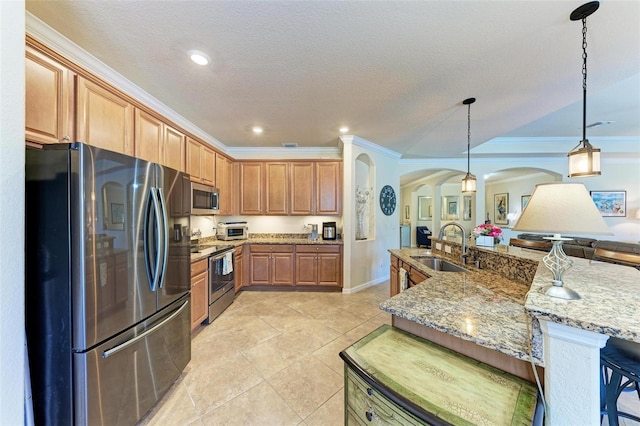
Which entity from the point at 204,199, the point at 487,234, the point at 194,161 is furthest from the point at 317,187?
the point at 487,234

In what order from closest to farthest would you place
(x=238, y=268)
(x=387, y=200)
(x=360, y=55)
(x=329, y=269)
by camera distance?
(x=360, y=55), (x=238, y=268), (x=329, y=269), (x=387, y=200)

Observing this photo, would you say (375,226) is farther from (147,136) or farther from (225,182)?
(147,136)

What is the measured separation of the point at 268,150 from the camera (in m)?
4.50

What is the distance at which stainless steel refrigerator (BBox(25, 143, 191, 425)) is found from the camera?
1.18 m

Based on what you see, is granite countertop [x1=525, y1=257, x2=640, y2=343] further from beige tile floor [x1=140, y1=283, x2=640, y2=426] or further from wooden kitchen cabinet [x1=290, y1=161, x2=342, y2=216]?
wooden kitchen cabinet [x1=290, y1=161, x2=342, y2=216]

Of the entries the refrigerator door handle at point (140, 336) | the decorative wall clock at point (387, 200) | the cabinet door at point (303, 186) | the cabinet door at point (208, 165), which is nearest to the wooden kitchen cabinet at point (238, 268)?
the cabinet door at point (208, 165)

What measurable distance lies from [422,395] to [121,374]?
1.71 metres

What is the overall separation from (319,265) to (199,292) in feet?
6.34

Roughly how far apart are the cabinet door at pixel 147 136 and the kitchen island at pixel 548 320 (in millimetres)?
2646

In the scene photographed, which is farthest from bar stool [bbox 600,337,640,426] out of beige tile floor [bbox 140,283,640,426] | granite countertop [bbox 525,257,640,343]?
beige tile floor [bbox 140,283,640,426]

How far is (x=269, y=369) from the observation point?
6.68 ft

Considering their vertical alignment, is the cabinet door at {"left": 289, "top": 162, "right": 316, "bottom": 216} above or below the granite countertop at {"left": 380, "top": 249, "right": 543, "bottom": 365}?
above

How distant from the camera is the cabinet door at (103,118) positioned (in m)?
1.68

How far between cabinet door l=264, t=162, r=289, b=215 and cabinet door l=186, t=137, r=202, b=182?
4.07 ft
